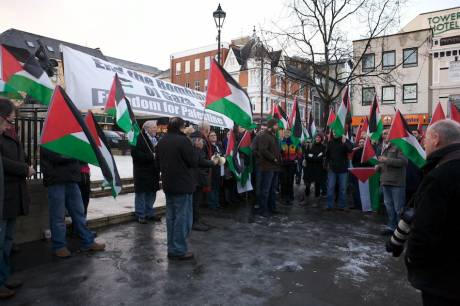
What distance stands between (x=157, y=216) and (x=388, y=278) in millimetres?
5017

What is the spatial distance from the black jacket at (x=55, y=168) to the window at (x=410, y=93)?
36.6 m

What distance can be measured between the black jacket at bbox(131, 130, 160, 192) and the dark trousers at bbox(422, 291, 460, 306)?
5.77m

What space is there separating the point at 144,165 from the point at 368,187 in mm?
5732

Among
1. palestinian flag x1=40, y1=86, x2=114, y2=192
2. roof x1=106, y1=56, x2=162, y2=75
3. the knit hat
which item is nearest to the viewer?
palestinian flag x1=40, y1=86, x2=114, y2=192

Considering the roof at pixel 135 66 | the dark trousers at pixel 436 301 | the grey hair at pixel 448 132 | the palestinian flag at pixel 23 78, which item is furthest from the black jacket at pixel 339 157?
the roof at pixel 135 66

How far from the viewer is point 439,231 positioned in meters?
2.22

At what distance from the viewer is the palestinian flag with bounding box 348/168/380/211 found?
9.49 metres

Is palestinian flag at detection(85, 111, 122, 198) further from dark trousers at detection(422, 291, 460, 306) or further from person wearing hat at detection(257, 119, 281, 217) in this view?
person wearing hat at detection(257, 119, 281, 217)

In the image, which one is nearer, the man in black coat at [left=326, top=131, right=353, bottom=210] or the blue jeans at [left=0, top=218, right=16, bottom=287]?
the blue jeans at [left=0, top=218, right=16, bottom=287]

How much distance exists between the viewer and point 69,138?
15.1ft

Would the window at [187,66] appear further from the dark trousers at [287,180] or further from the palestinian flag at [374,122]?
the palestinian flag at [374,122]

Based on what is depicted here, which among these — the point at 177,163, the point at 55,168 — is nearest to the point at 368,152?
the point at 177,163

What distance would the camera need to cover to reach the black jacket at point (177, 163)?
17.1 ft

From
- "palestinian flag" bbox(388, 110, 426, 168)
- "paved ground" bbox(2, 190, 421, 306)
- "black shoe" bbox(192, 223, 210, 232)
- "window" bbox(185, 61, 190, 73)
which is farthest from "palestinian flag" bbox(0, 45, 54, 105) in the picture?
"window" bbox(185, 61, 190, 73)
